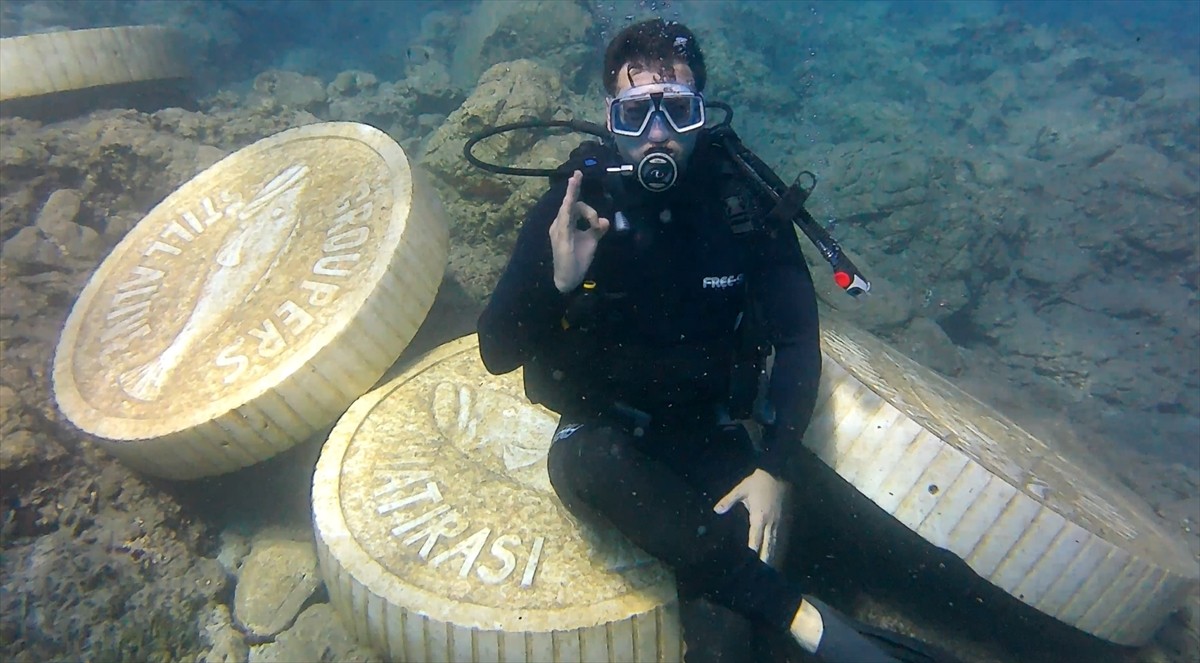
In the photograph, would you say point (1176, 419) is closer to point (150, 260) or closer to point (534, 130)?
point (534, 130)

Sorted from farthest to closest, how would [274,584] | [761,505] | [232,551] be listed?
1. [232,551]
2. [274,584]
3. [761,505]

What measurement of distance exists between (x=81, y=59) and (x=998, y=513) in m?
7.94

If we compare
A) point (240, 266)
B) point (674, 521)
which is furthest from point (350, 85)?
point (674, 521)

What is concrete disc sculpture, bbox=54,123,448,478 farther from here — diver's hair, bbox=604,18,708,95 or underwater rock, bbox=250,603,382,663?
diver's hair, bbox=604,18,708,95

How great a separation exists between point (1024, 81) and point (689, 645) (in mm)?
19180

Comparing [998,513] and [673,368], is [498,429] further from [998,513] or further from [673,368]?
[998,513]

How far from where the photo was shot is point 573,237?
253 cm

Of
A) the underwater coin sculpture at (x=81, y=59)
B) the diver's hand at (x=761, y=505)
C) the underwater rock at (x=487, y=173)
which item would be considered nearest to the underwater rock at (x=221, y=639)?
the diver's hand at (x=761, y=505)

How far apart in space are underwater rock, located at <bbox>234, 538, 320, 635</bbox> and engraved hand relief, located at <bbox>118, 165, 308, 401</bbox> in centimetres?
111

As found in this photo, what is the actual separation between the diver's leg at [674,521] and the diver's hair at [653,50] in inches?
64.4

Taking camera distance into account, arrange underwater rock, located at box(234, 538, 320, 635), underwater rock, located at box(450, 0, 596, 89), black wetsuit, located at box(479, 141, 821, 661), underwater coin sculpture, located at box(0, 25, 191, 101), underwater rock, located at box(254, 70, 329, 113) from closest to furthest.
Result: black wetsuit, located at box(479, 141, 821, 661)
underwater rock, located at box(234, 538, 320, 635)
underwater coin sculpture, located at box(0, 25, 191, 101)
underwater rock, located at box(254, 70, 329, 113)
underwater rock, located at box(450, 0, 596, 89)

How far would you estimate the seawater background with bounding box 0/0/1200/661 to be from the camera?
3564mm

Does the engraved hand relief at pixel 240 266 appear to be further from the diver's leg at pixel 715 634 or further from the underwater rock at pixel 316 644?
the diver's leg at pixel 715 634

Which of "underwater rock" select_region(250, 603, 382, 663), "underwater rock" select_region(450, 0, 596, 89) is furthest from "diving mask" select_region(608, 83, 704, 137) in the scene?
"underwater rock" select_region(450, 0, 596, 89)
